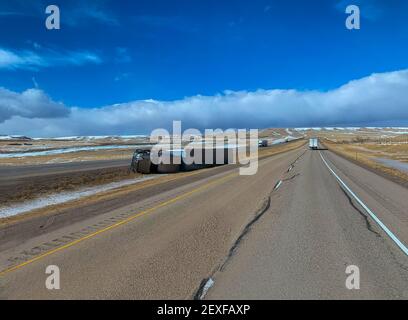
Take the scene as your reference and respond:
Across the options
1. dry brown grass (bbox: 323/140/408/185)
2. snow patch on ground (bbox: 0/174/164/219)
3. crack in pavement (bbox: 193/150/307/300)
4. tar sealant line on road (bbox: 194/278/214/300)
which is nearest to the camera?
tar sealant line on road (bbox: 194/278/214/300)

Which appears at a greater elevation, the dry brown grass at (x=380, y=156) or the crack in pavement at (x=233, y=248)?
the crack in pavement at (x=233, y=248)

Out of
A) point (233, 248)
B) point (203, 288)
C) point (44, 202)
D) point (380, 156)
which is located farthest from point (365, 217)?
point (380, 156)

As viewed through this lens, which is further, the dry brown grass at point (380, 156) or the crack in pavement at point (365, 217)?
the dry brown grass at point (380, 156)

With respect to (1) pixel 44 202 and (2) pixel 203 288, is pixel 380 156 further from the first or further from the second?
(2) pixel 203 288

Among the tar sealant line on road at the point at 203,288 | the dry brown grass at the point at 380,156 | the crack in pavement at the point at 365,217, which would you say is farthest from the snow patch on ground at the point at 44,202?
the dry brown grass at the point at 380,156

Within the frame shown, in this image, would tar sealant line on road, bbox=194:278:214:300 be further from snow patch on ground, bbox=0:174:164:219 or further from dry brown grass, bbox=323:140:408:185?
dry brown grass, bbox=323:140:408:185

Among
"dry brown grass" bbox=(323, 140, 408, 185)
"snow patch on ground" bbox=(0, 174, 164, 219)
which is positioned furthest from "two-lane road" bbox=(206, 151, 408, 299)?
"dry brown grass" bbox=(323, 140, 408, 185)

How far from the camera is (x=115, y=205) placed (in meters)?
13.5

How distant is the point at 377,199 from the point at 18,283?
11882 millimetres

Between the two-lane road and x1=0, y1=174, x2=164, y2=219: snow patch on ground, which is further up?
the two-lane road

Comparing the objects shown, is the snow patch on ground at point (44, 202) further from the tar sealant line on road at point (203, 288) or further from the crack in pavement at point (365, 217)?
the crack in pavement at point (365, 217)

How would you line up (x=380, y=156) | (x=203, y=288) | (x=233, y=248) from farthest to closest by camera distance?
(x=380, y=156)
(x=233, y=248)
(x=203, y=288)
